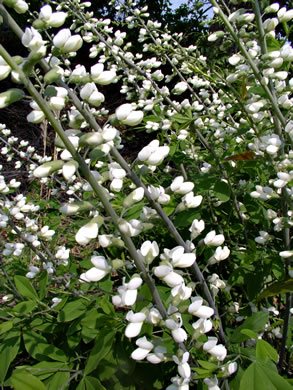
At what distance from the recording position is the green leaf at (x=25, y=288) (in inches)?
57.2

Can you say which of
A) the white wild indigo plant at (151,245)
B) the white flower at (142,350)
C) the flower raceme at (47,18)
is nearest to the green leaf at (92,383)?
the white wild indigo plant at (151,245)

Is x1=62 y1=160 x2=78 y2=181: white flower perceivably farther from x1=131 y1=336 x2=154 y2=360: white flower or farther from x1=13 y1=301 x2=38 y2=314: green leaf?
x1=13 y1=301 x2=38 y2=314: green leaf

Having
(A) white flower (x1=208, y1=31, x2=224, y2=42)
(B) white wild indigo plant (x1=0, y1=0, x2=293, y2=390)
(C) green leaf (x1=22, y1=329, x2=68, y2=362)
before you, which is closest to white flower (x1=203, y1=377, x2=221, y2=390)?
(B) white wild indigo plant (x1=0, y1=0, x2=293, y2=390)

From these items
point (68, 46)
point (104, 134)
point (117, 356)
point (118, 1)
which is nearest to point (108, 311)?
point (117, 356)

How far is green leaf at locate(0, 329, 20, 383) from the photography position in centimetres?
125

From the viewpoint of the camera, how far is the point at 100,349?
109 centimetres

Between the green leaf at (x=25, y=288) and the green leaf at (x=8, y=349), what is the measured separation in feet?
0.47

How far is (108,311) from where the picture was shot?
1202 mm

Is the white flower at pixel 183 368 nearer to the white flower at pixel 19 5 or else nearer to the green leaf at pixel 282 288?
the green leaf at pixel 282 288

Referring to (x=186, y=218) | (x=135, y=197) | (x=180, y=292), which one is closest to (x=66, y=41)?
(x=135, y=197)

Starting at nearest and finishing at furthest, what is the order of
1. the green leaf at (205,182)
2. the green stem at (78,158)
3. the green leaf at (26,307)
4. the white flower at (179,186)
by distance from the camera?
the green stem at (78,158) < the white flower at (179,186) < the green leaf at (26,307) < the green leaf at (205,182)

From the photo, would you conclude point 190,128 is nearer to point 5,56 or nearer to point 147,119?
point 147,119

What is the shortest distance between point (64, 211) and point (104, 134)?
Answer: 9.0 inches

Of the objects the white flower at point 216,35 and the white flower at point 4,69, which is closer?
the white flower at point 4,69
